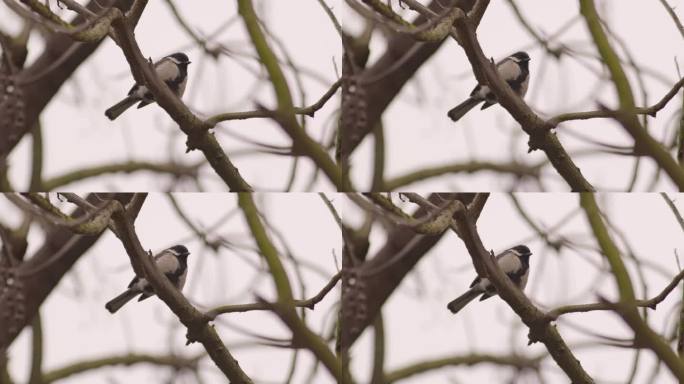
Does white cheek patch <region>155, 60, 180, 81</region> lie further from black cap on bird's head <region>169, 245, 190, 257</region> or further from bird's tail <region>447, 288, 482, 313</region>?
bird's tail <region>447, 288, 482, 313</region>

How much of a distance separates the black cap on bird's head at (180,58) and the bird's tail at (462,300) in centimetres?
72

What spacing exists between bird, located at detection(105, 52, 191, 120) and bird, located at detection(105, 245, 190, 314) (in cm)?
29

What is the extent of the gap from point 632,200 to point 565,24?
373 mm

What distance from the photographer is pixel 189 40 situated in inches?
87.0

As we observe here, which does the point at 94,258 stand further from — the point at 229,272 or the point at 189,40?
the point at 189,40

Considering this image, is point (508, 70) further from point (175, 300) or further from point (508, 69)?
point (175, 300)

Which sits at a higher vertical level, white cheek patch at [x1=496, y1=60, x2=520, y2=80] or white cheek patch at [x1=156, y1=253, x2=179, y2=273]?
white cheek patch at [x1=496, y1=60, x2=520, y2=80]

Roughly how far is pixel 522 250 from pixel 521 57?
38cm

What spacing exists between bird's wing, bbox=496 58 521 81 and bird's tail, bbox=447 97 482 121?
0.07m

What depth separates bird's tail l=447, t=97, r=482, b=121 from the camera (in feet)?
7.19

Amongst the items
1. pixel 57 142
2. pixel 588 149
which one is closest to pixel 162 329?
pixel 57 142

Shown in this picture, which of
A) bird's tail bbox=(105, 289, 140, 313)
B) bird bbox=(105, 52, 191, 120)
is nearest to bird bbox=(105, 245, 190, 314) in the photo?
bird's tail bbox=(105, 289, 140, 313)

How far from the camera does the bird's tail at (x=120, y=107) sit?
221cm

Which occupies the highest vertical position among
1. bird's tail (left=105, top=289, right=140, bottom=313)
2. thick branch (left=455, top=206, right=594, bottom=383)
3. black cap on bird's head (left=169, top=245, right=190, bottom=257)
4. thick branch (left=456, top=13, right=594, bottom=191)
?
thick branch (left=456, top=13, right=594, bottom=191)
